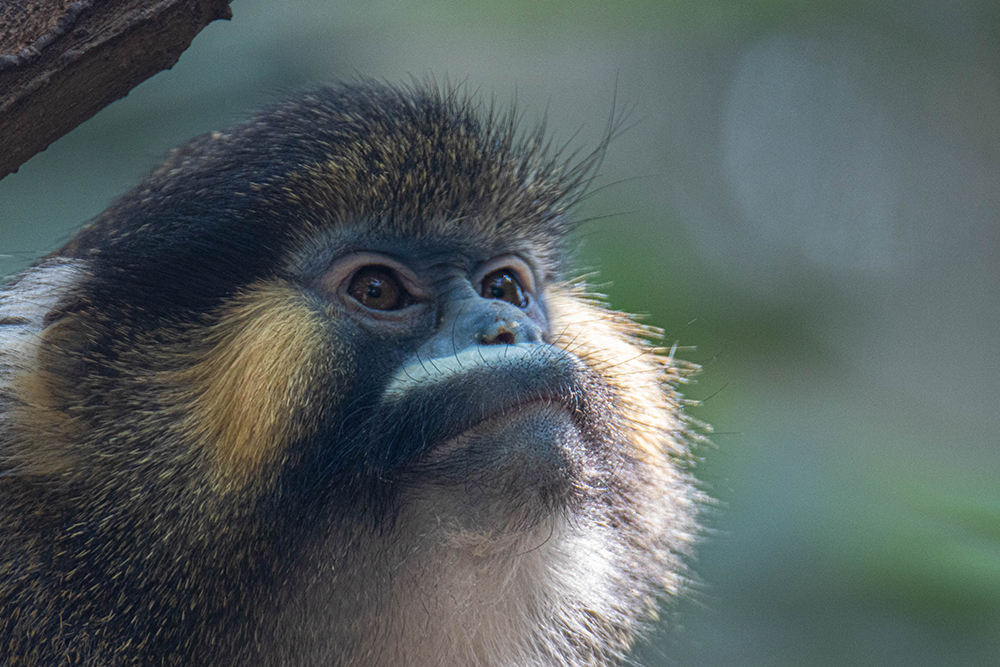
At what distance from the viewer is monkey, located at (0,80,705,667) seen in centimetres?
279

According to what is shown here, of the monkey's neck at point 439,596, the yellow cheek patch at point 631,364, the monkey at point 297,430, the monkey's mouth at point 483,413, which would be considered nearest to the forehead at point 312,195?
the monkey at point 297,430

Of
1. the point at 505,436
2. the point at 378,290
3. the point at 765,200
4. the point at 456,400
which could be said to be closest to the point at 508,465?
the point at 505,436

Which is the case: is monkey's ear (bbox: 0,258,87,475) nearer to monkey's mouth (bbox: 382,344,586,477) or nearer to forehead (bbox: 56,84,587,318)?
forehead (bbox: 56,84,587,318)

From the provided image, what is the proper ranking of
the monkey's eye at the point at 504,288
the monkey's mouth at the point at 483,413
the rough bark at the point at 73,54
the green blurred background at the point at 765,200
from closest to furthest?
the rough bark at the point at 73,54 → the monkey's mouth at the point at 483,413 → the monkey's eye at the point at 504,288 → the green blurred background at the point at 765,200

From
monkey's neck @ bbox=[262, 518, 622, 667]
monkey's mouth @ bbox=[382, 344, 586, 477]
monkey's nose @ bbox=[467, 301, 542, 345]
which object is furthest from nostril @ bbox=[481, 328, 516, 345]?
monkey's neck @ bbox=[262, 518, 622, 667]

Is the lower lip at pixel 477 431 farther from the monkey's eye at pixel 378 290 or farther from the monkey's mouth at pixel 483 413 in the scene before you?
the monkey's eye at pixel 378 290

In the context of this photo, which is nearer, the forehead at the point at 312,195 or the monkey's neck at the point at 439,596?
the monkey's neck at the point at 439,596

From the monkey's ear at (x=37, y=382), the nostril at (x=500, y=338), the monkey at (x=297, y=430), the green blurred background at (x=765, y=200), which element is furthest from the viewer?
the green blurred background at (x=765, y=200)

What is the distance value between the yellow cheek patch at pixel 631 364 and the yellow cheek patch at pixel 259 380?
924mm

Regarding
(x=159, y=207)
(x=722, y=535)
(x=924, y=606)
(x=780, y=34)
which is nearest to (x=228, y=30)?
(x=780, y=34)

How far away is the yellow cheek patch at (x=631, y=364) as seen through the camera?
3521mm

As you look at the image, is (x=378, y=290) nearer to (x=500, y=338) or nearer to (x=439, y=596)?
(x=500, y=338)

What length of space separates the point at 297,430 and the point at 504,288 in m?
1.01

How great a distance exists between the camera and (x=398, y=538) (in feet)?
9.31
